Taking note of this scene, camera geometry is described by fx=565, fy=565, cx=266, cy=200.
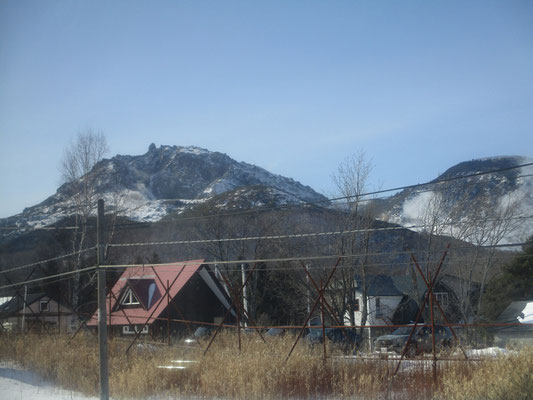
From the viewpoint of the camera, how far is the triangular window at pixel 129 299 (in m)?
33.3

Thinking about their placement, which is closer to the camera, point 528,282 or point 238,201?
point 528,282

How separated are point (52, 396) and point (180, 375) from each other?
12.4 ft

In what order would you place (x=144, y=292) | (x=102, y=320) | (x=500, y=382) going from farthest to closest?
(x=144, y=292) < (x=102, y=320) < (x=500, y=382)

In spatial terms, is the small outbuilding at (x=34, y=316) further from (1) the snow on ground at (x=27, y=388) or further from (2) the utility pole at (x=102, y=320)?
(2) the utility pole at (x=102, y=320)

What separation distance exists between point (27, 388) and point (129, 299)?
17.3 meters

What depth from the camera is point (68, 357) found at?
62.3 ft

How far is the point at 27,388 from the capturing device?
1705cm

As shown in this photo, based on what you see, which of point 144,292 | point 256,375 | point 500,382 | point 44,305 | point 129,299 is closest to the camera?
point 500,382

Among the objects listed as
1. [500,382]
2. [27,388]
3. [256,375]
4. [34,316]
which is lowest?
[27,388]

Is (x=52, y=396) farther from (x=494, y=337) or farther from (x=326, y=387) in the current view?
(x=494, y=337)

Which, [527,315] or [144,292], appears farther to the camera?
[144,292]

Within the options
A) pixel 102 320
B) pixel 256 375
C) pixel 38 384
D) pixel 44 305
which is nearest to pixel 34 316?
pixel 44 305

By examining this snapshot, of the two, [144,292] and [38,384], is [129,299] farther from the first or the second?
[38,384]

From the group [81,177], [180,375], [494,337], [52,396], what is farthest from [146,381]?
[81,177]
